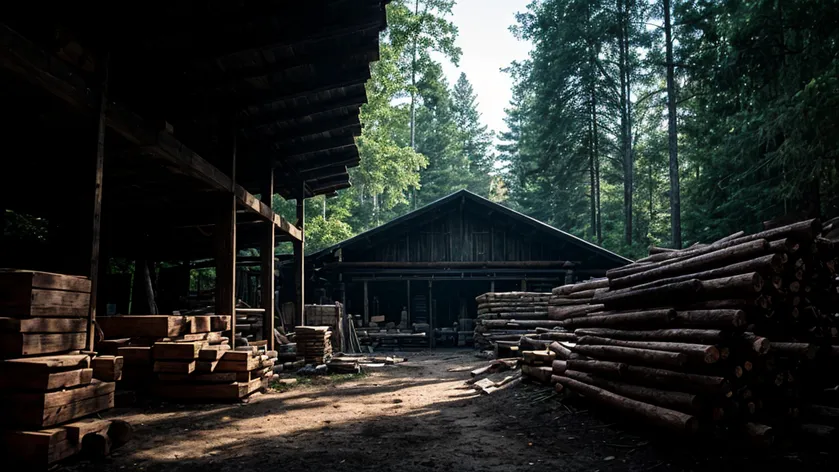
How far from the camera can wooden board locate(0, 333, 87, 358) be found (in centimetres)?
468

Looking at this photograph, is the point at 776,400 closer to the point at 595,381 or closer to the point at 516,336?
the point at 595,381

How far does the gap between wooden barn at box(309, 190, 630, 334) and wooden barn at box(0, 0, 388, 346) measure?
8.74 meters

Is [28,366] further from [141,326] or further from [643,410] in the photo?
[643,410]

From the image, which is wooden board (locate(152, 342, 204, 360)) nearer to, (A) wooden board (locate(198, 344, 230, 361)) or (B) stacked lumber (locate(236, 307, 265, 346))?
(A) wooden board (locate(198, 344, 230, 361))

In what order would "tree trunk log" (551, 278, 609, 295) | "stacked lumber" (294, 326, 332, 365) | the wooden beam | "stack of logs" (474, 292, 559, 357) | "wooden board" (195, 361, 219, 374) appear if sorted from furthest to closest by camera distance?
"stack of logs" (474, 292, 559, 357)
"stacked lumber" (294, 326, 332, 365)
"tree trunk log" (551, 278, 609, 295)
"wooden board" (195, 361, 219, 374)
the wooden beam

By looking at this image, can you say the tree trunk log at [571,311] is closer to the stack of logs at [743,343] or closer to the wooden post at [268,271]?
the stack of logs at [743,343]

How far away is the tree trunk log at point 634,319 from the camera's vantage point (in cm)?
611

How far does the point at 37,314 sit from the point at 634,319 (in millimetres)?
6553

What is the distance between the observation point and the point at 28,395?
4.66 metres

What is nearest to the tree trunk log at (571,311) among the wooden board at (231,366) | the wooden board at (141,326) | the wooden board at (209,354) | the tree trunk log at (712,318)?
the tree trunk log at (712,318)

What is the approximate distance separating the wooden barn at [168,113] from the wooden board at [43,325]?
0.59 meters

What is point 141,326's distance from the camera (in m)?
8.20

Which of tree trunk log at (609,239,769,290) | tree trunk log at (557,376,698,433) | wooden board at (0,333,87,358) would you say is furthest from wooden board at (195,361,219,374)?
tree trunk log at (609,239,769,290)

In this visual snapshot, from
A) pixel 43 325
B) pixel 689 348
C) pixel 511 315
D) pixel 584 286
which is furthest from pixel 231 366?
pixel 511 315
